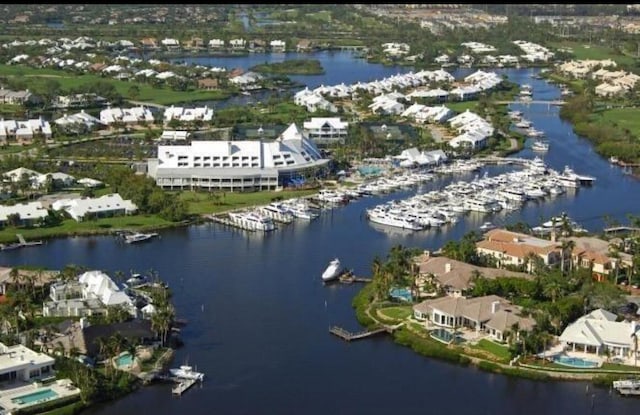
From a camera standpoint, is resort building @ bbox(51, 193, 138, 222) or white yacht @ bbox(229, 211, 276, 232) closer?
white yacht @ bbox(229, 211, 276, 232)

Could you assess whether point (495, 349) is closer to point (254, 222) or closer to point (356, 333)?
point (356, 333)

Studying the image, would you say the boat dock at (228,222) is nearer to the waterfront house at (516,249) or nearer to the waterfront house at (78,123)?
the waterfront house at (516,249)

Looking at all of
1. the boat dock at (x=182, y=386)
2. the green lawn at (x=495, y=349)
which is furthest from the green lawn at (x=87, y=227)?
the green lawn at (x=495, y=349)

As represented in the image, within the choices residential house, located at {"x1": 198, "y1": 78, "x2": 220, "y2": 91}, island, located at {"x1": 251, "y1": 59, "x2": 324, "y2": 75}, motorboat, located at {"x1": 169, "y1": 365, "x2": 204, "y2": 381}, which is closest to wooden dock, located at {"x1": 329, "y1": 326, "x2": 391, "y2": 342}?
motorboat, located at {"x1": 169, "y1": 365, "x2": 204, "y2": 381}

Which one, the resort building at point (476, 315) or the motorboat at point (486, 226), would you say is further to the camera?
the motorboat at point (486, 226)

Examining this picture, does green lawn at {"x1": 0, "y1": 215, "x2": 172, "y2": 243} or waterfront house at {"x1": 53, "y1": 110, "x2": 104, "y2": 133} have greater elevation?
waterfront house at {"x1": 53, "y1": 110, "x2": 104, "y2": 133}

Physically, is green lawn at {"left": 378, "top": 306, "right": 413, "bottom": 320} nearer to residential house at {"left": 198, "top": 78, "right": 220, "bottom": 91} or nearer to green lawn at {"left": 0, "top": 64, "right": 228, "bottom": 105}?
green lawn at {"left": 0, "top": 64, "right": 228, "bottom": 105}

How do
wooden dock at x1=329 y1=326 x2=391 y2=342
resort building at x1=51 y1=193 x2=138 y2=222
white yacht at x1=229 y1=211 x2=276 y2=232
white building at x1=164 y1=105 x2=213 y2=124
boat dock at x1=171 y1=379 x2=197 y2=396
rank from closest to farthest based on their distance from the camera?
1. boat dock at x1=171 y1=379 x2=197 y2=396
2. wooden dock at x1=329 y1=326 x2=391 y2=342
3. white yacht at x1=229 y1=211 x2=276 y2=232
4. resort building at x1=51 y1=193 x2=138 y2=222
5. white building at x1=164 y1=105 x2=213 y2=124

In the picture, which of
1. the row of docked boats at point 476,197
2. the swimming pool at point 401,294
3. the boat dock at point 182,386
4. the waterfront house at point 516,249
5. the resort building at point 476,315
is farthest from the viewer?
the row of docked boats at point 476,197
